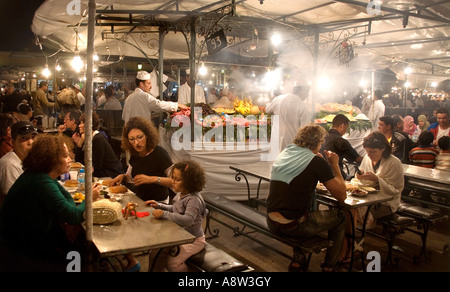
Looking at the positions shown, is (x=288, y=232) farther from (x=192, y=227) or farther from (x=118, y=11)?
(x=118, y=11)

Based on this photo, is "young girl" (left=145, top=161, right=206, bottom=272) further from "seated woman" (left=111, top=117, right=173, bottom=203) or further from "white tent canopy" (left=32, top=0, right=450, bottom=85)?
"white tent canopy" (left=32, top=0, right=450, bottom=85)

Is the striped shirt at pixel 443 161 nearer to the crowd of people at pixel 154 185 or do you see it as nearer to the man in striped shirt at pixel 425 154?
the man in striped shirt at pixel 425 154

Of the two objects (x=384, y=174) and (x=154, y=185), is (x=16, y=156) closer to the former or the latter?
(x=154, y=185)

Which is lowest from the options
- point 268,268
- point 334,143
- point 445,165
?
point 268,268

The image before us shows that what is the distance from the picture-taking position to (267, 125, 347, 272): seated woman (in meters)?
3.79

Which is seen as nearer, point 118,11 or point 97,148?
point 97,148

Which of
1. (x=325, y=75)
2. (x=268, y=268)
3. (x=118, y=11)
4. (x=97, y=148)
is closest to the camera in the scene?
(x=268, y=268)

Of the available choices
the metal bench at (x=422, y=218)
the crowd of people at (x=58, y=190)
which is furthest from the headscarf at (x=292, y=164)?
the metal bench at (x=422, y=218)

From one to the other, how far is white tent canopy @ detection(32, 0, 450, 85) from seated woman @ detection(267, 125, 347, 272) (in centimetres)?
295

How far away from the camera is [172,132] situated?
7504 mm

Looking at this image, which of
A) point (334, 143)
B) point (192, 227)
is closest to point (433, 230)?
point (334, 143)

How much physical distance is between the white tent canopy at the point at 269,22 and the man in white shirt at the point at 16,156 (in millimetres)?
1483

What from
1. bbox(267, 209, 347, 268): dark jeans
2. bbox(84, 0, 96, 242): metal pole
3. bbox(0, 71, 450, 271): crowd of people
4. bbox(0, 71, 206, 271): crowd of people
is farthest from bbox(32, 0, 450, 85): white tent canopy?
bbox(267, 209, 347, 268): dark jeans
